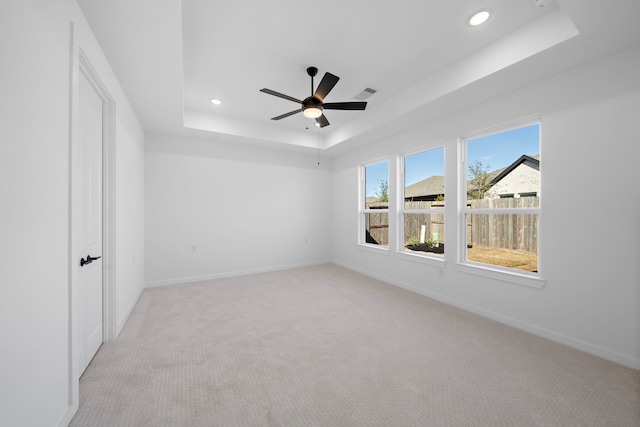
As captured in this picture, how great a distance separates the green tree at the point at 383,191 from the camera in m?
4.82

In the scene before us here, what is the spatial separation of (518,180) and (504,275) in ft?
3.58

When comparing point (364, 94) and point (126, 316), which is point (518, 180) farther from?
point (126, 316)

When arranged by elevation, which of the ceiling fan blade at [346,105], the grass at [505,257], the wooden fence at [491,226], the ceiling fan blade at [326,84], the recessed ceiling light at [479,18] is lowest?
the grass at [505,257]

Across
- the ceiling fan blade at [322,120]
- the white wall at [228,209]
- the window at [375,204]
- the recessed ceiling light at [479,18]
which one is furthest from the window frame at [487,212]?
the white wall at [228,209]

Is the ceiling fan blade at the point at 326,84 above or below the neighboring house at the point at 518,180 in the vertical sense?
above

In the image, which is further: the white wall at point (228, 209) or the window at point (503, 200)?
the white wall at point (228, 209)

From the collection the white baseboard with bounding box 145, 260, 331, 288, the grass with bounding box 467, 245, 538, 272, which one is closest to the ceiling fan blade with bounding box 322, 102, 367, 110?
the grass with bounding box 467, 245, 538, 272

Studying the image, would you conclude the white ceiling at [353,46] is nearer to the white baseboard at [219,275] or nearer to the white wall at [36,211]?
the white wall at [36,211]

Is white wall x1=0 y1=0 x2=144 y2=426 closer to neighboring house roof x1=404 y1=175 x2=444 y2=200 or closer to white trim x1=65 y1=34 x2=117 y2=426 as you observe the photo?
white trim x1=65 y1=34 x2=117 y2=426

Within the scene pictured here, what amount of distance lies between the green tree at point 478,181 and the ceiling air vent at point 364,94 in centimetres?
164

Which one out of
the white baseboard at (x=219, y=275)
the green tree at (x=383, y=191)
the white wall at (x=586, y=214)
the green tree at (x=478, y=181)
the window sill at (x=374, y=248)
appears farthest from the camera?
the green tree at (x=383, y=191)

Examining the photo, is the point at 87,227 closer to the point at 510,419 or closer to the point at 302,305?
the point at 302,305

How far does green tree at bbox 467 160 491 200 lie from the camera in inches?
129

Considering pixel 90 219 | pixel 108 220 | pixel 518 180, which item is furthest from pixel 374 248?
pixel 90 219
